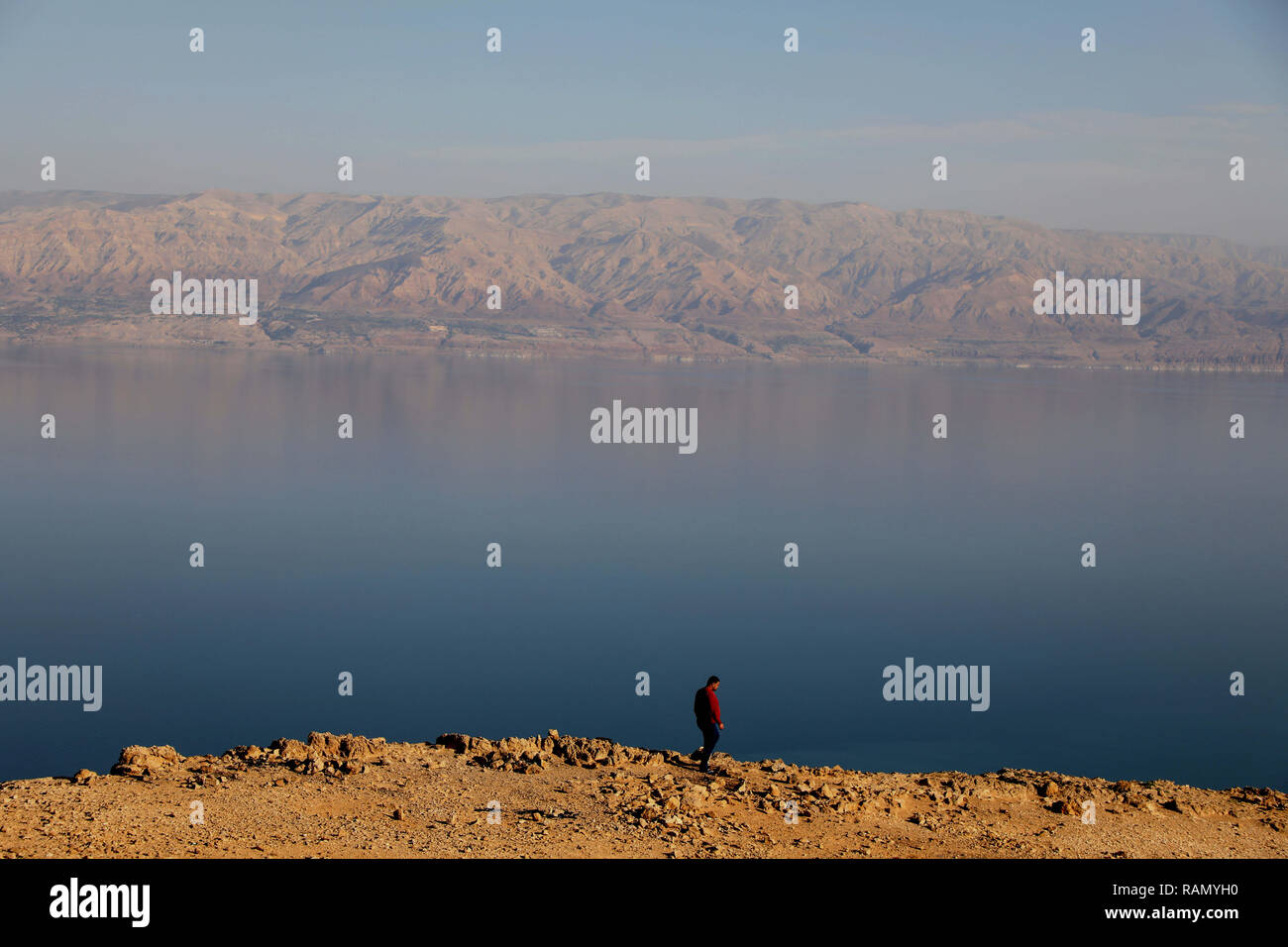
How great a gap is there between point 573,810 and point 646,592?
17.0 m

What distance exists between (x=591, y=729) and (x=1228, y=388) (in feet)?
440

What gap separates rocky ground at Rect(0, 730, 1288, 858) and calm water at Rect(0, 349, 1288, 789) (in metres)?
5.92

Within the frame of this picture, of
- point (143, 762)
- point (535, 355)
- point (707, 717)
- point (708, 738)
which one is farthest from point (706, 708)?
point (535, 355)

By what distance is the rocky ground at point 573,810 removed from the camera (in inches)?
357

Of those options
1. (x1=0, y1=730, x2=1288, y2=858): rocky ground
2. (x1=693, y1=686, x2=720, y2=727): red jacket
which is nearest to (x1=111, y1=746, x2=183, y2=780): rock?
(x1=0, y1=730, x2=1288, y2=858): rocky ground

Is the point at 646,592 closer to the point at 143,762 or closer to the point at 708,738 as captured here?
the point at 708,738

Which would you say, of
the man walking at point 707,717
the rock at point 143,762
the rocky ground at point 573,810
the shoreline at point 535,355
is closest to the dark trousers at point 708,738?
the man walking at point 707,717

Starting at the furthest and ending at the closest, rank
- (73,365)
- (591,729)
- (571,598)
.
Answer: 1. (73,365)
2. (571,598)
3. (591,729)

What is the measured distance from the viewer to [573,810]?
392 inches

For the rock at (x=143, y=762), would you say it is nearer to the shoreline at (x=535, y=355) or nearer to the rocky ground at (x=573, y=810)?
the rocky ground at (x=573, y=810)

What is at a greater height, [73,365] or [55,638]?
[73,365]
